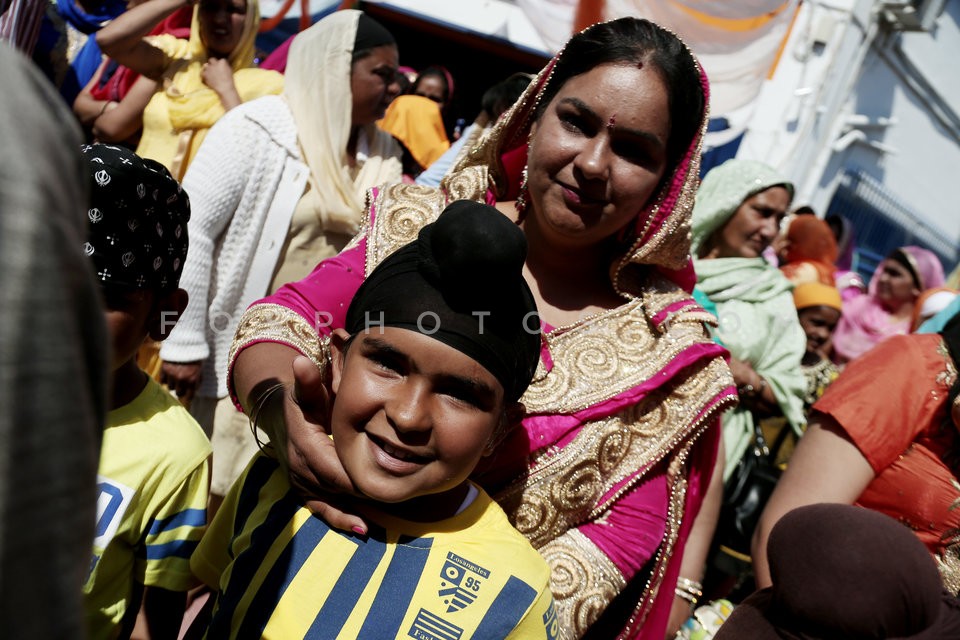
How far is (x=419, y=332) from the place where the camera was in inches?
49.1

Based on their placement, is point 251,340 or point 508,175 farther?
point 508,175

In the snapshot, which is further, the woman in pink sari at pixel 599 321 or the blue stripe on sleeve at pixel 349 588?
the woman in pink sari at pixel 599 321

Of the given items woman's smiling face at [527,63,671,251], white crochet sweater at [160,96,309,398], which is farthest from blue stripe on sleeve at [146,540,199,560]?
white crochet sweater at [160,96,309,398]

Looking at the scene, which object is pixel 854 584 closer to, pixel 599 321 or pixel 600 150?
pixel 599 321

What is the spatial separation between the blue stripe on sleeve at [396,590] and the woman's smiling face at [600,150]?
29.3 inches

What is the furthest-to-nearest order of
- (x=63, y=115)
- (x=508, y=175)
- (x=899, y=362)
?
Answer: (x=899, y=362)
(x=508, y=175)
(x=63, y=115)

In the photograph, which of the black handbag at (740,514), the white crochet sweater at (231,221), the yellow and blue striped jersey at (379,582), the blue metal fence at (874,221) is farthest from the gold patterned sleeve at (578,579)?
the blue metal fence at (874,221)

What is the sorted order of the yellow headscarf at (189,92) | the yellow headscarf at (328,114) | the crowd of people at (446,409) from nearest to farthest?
1. the crowd of people at (446,409)
2. the yellow headscarf at (328,114)
3. the yellow headscarf at (189,92)

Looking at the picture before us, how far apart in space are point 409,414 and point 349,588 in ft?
0.96

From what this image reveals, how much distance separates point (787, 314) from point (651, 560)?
272cm

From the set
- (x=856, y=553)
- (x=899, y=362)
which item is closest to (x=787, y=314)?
(x=899, y=362)

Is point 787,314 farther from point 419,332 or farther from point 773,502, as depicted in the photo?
point 419,332

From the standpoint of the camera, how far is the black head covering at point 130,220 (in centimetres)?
143

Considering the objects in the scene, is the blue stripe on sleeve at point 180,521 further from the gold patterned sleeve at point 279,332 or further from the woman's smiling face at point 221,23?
the woman's smiling face at point 221,23
